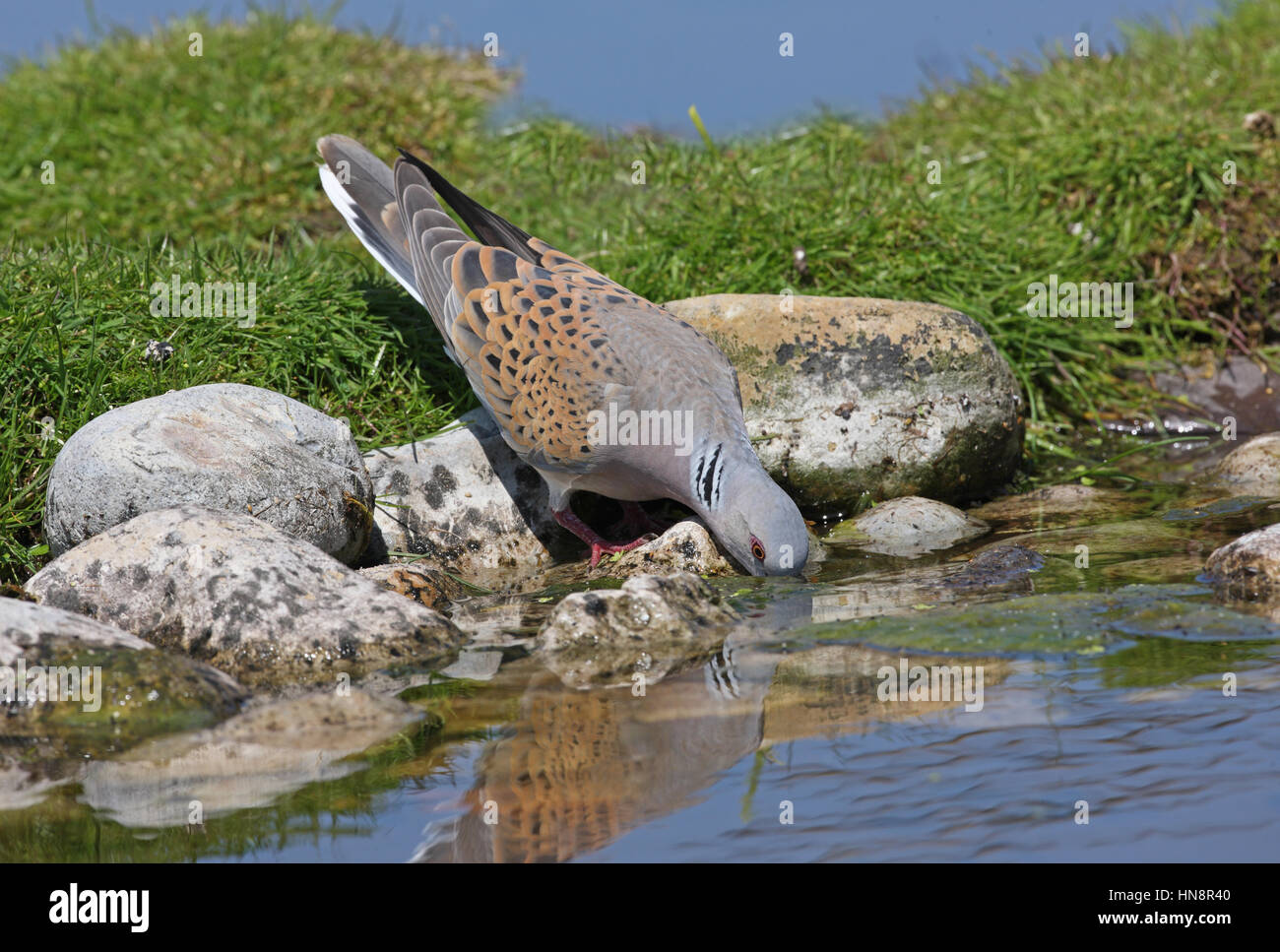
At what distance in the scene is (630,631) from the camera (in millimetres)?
4605

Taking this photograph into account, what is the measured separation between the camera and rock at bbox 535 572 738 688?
4445 mm

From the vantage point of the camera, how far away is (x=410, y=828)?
3.17 m

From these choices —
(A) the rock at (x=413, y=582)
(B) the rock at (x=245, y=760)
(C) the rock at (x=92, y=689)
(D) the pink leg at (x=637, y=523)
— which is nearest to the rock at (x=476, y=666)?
(B) the rock at (x=245, y=760)

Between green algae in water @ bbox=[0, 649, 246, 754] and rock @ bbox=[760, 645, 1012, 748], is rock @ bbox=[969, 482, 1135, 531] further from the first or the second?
green algae in water @ bbox=[0, 649, 246, 754]

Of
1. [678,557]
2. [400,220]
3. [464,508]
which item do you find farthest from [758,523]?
[400,220]

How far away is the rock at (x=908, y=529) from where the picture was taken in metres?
5.82

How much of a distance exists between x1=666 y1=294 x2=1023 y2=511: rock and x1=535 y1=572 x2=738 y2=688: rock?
63.5 inches

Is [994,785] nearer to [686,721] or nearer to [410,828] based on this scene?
[686,721]

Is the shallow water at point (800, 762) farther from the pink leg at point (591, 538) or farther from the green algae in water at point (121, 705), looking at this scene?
the pink leg at point (591, 538)

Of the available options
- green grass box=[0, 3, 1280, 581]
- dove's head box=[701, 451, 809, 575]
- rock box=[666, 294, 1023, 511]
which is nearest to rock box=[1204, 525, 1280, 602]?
dove's head box=[701, 451, 809, 575]

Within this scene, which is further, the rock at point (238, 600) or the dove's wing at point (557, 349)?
the dove's wing at point (557, 349)

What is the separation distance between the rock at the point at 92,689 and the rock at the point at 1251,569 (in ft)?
11.5

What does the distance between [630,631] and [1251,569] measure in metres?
2.27
